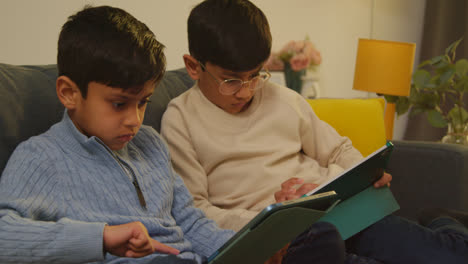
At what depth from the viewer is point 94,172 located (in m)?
0.87

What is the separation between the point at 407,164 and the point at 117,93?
4.08ft

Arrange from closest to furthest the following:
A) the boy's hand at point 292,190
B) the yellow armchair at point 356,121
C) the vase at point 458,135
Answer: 1. the boy's hand at point 292,190
2. the yellow armchair at point 356,121
3. the vase at point 458,135

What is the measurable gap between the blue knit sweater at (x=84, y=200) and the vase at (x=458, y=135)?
5.24 ft

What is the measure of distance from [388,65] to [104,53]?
1.75m

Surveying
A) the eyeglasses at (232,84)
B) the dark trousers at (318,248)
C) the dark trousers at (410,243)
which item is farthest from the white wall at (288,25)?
the dark trousers at (410,243)

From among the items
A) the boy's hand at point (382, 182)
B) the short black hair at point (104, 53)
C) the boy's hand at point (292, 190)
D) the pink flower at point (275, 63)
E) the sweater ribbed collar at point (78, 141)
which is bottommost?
the boy's hand at point (382, 182)

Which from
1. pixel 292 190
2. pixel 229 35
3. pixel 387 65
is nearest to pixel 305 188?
pixel 292 190

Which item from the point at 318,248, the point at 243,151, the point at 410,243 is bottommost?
the point at 410,243

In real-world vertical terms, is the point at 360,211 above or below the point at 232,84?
below

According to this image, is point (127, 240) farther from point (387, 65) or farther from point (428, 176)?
point (387, 65)

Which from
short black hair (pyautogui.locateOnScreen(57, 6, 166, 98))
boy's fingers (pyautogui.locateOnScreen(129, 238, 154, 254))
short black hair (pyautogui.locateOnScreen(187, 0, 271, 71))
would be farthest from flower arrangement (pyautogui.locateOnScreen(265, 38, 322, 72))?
boy's fingers (pyautogui.locateOnScreen(129, 238, 154, 254))

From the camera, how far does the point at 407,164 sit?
5.59 feet

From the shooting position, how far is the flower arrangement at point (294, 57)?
8.19 feet

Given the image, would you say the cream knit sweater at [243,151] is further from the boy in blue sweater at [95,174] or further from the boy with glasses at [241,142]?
the boy in blue sweater at [95,174]
